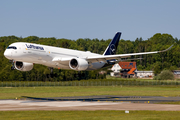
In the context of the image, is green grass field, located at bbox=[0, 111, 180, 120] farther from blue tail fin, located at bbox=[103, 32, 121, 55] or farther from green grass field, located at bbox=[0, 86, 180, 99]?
blue tail fin, located at bbox=[103, 32, 121, 55]

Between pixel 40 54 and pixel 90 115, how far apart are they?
79.9 feet

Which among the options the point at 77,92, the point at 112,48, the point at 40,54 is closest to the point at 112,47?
the point at 112,48

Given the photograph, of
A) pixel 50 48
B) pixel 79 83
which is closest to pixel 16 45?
pixel 50 48

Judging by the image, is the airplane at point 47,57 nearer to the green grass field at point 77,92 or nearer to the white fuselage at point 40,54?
the white fuselage at point 40,54

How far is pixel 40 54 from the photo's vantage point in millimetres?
58719

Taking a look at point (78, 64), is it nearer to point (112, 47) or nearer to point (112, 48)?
point (112, 48)

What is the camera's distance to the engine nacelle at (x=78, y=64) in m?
61.7

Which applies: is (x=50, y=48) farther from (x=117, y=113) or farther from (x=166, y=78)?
(x=166, y=78)

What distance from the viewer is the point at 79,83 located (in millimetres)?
125500

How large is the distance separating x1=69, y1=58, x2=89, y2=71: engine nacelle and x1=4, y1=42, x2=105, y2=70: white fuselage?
92cm

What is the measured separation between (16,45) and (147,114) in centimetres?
2913

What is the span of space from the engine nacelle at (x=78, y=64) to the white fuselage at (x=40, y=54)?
92 cm

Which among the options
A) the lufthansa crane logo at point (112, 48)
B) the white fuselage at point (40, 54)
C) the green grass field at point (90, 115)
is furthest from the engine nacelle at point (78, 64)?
the green grass field at point (90, 115)

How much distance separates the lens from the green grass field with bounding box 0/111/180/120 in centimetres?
3528
